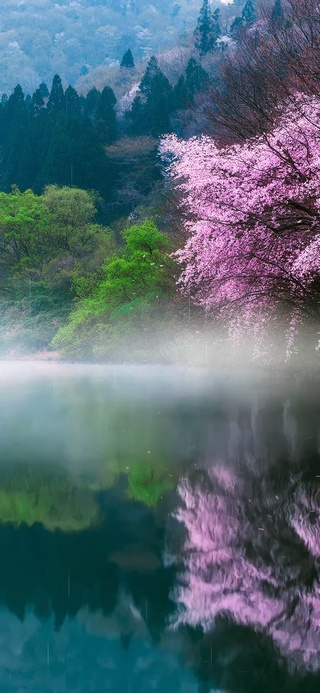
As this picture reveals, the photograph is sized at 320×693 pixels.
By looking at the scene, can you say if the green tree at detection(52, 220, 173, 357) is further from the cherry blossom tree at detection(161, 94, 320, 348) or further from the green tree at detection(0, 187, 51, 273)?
the cherry blossom tree at detection(161, 94, 320, 348)

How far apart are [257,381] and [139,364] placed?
1199cm

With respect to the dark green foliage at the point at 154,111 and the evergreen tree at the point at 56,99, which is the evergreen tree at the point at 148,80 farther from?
the evergreen tree at the point at 56,99

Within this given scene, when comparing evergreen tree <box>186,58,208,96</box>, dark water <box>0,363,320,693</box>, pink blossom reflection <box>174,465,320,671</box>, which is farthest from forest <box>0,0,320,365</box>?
pink blossom reflection <box>174,465,320,671</box>

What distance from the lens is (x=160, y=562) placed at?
4.30 metres

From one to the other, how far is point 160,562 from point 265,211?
1283cm

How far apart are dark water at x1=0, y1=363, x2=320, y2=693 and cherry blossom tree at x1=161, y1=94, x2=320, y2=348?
22.9 ft

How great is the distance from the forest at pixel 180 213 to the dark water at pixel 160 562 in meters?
7.13

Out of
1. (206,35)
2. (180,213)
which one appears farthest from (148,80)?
(180,213)

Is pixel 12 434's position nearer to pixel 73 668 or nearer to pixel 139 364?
pixel 73 668

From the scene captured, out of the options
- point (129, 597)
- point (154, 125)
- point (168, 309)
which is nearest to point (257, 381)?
point (168, 309)

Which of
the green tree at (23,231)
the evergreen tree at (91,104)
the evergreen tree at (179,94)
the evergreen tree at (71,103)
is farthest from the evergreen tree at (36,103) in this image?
the green tree at (23,231)

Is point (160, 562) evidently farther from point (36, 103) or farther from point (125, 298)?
point (36, 103)

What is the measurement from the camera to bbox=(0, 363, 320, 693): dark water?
2.97 metres

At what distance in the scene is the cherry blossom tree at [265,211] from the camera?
15734mm
